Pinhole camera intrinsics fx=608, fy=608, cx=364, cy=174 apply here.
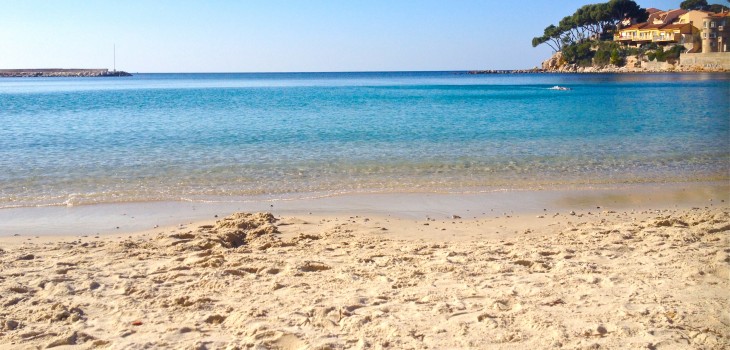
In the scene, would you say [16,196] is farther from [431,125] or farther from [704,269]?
[431,125]

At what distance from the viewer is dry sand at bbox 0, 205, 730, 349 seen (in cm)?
458

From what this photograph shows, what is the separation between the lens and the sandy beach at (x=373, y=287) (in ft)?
15.0

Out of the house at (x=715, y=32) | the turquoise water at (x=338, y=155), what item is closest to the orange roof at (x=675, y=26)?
the house at (x=715, y=32)

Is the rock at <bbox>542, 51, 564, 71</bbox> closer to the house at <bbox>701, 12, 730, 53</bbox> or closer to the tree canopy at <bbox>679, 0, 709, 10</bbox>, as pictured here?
the tree canopy at <bbox>679, 0, 709, 10</bbox>

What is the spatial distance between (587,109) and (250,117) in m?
17.8

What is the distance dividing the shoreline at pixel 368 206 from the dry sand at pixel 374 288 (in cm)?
97

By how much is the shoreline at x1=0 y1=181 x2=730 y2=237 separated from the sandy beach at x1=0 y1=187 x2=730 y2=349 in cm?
77

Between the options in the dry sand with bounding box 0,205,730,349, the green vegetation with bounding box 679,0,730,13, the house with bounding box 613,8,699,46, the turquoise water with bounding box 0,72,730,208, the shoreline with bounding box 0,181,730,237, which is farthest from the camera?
the green vegetation with bounding box 679,0,730,13

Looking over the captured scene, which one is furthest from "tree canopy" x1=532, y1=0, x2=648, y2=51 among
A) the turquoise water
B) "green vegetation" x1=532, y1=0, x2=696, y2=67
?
the turquoise water

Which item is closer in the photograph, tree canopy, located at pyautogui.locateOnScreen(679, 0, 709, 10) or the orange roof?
the orange roof

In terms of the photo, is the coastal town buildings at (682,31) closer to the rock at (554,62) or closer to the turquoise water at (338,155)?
the rock at (554,62)

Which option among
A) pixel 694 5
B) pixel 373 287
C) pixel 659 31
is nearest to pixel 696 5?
pixel 694 5

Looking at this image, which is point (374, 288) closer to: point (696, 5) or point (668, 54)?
point (668, 54)

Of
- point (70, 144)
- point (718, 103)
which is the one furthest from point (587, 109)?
point (70, 144)
